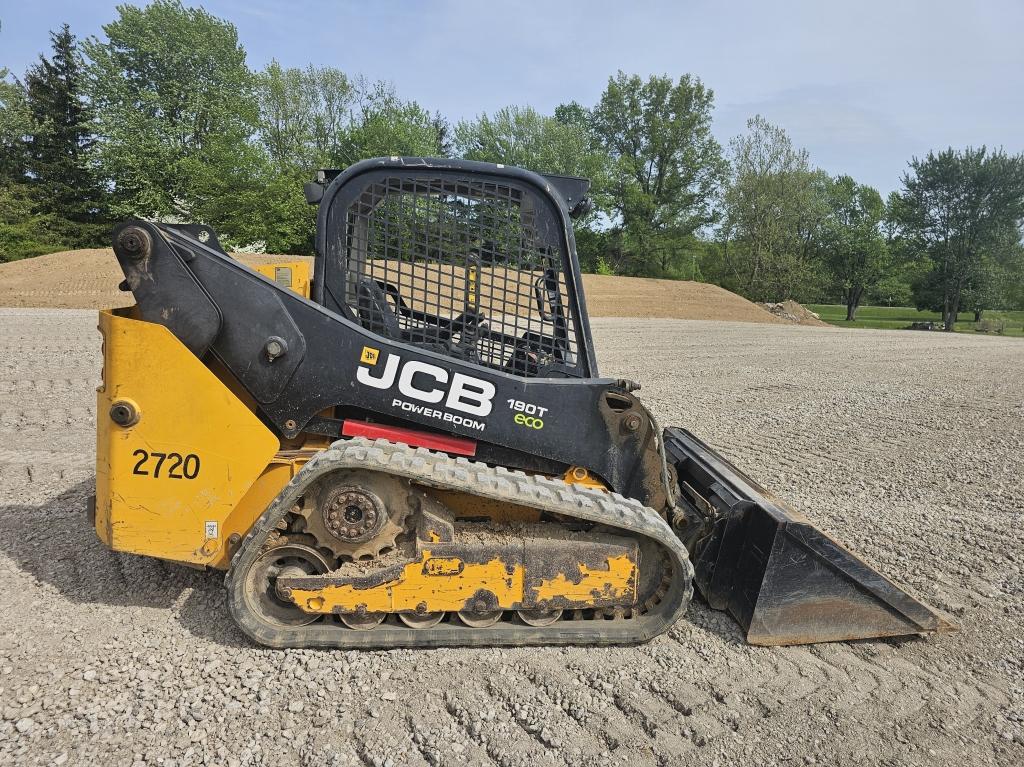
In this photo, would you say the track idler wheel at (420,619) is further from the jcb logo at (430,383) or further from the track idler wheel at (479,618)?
the jcb logo at (430,383)

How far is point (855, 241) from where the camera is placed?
46188mm

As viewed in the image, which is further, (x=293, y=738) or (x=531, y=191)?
(x=531, y=191)

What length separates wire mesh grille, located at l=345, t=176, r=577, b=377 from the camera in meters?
2.98

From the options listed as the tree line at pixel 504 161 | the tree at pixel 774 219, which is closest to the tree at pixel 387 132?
the tree line at pixel 504 161

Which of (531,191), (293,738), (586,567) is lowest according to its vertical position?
(293,738)

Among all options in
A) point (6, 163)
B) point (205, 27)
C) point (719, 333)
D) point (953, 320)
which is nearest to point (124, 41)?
point (205, 27)

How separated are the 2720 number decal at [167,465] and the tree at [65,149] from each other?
129ft

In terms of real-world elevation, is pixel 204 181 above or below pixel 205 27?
below

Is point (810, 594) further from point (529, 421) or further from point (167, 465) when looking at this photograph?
point (167, 465)

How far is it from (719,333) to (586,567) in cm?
2070

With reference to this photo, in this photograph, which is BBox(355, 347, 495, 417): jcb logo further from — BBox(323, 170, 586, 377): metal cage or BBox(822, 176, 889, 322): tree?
BBox(822, 176, 889, 322): tree

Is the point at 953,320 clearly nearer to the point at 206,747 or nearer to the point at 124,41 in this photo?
the point at 206,747

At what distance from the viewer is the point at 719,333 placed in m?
22.2

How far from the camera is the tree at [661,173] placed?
1971 inches
